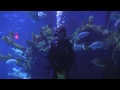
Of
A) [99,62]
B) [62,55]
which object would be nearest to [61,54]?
[62,55]

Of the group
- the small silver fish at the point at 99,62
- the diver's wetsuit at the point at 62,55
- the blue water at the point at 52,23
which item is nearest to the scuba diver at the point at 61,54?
the diver's wetsuit at the point at 62,55

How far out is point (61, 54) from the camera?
17.4 feet

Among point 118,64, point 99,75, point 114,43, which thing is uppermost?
point 114,43

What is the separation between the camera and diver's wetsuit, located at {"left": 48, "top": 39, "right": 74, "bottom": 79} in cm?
529

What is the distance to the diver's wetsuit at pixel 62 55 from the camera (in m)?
5.29

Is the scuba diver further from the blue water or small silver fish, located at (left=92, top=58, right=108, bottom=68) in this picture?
the blue water

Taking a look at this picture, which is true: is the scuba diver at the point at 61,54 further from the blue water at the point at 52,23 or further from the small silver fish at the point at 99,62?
the blue water at the point at 52,23

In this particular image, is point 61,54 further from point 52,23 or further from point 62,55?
point 52,23
